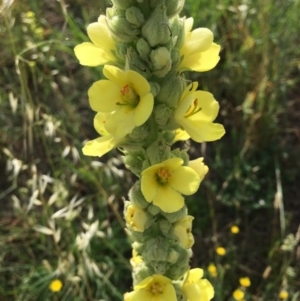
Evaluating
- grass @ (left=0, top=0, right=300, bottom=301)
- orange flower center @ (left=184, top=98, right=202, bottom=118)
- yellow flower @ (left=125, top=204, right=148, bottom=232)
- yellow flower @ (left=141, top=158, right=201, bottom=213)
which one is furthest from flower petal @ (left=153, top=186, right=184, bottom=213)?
grass @ (left=0, top=0, right=300, bottom=301)

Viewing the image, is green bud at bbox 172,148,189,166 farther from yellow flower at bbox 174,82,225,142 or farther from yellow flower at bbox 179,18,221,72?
yellow flower at bbox 179,18,221,72

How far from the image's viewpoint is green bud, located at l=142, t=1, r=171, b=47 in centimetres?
114

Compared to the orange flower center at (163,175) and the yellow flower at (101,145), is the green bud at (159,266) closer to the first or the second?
the orange flower center at (163,175)

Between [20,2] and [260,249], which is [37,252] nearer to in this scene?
[260,249]

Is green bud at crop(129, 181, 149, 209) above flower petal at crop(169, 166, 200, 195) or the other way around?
the other way around

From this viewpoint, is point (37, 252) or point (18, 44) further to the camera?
point (18, 44)

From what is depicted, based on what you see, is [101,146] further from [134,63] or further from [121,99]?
[134,63]

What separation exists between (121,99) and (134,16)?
0.75ft

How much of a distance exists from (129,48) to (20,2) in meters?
2.67

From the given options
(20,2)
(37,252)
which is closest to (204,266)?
(37,252)

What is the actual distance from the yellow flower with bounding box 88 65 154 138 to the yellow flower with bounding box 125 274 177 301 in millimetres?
493

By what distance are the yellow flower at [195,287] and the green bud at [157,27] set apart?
764 millimetres

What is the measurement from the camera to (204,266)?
293 centimetres

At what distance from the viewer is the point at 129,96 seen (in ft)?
4.06
